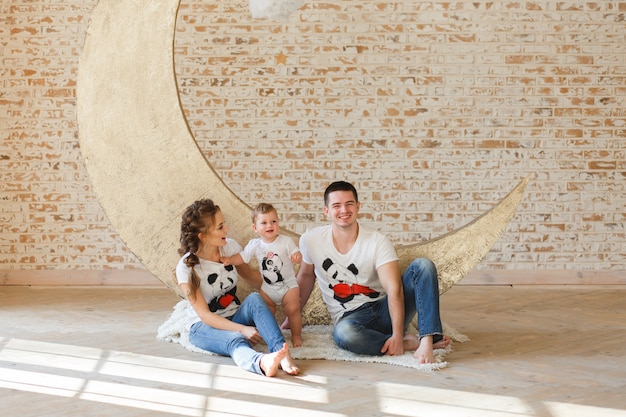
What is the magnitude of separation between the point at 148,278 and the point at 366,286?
2.53 m

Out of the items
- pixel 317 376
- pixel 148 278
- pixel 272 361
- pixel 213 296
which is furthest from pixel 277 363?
pixel 148 278

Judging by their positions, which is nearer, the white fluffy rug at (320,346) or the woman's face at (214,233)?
the white fluffy rug at (320,346)

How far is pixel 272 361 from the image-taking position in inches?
136

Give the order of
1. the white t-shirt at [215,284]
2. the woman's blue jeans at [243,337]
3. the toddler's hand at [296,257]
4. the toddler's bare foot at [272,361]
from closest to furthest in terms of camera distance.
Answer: the toddler's bare foot at [272,361] → the woman's blue jeans at [243,337] → the white t-shirt at [215,284] → the toddler's hand at [296,257]

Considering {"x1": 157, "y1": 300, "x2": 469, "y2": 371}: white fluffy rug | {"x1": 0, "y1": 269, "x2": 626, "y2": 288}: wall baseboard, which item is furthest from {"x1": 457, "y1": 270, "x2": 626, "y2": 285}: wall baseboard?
{"x1": 157, "y1": 300, "x2": 469, "y2": 371}: white fluffy rug

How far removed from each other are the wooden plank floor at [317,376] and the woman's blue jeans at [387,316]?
14 cm

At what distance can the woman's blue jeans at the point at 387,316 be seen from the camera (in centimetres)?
376

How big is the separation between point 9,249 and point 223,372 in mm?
3091

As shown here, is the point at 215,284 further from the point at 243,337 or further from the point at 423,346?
the point at 423,346

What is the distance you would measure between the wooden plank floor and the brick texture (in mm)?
1295

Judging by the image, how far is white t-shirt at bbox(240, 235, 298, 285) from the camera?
13.1ft

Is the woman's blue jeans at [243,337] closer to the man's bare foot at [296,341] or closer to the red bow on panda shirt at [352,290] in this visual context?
the man's bare foot at [296,341]

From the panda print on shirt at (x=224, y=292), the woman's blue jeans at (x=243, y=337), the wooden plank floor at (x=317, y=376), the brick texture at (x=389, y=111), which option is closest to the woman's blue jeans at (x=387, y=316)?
the wooden plank floor at (x=317, y=376)

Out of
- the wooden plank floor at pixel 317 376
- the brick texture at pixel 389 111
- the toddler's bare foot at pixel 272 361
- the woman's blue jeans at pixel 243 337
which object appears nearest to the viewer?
the wooden plank floor at pixel 317 376
